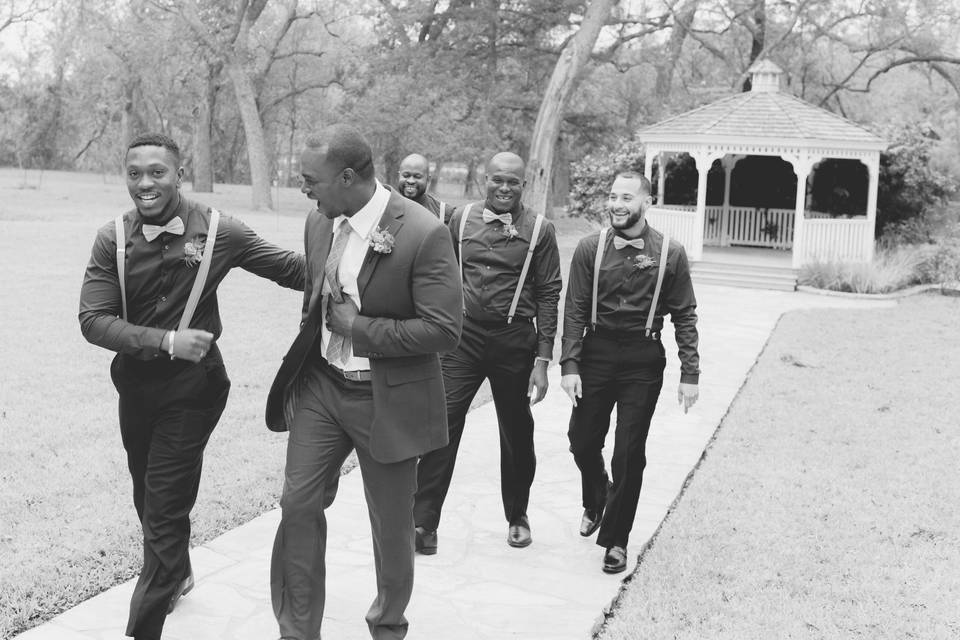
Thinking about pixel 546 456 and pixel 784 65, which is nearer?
pixel 546 456

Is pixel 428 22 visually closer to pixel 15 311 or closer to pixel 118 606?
pixel 15 311

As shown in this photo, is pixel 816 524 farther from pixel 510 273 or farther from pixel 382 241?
pixel 382 241

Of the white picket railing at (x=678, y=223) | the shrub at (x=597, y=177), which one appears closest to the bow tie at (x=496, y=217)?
the white picket railing at (x=678, y=223)

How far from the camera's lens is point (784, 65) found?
1405 inches

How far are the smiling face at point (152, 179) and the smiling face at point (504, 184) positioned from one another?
6.47ft

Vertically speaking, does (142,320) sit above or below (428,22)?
below

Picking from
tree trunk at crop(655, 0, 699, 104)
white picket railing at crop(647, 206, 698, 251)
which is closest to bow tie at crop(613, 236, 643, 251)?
white picket railing at crop(647, 206, 698, 251)

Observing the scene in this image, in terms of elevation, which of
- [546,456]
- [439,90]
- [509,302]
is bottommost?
[546,456]

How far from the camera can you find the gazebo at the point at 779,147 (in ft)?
77.1

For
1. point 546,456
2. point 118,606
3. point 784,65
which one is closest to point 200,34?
point 784,65

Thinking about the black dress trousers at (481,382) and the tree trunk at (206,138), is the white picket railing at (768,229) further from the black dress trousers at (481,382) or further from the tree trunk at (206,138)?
the tree trunk at (206,138)

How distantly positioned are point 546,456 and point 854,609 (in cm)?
317

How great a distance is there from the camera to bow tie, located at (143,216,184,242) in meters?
4.29

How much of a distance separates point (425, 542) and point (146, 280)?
7.25 ft
